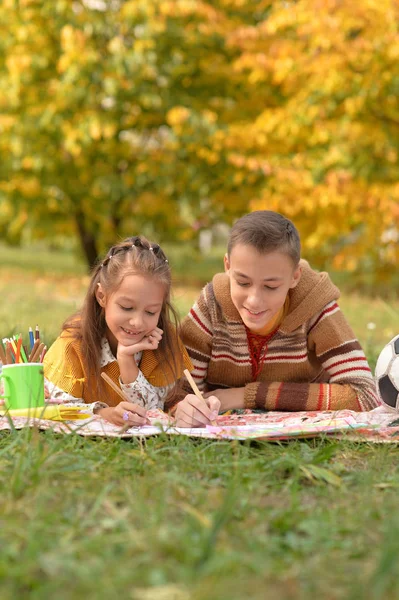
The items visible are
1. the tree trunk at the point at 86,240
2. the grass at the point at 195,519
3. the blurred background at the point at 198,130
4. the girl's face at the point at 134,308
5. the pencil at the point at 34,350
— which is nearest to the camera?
the grass at the point at 195,519

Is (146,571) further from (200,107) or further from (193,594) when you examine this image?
(200,107)

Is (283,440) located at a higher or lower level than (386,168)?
lower

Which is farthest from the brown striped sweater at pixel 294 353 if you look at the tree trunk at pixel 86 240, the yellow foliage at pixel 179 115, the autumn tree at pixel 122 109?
the tree trunk at pixel 86 240

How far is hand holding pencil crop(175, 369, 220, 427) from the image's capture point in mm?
2791

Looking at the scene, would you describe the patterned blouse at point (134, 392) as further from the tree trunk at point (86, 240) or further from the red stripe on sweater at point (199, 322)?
the tree trunk at point (86, 240)

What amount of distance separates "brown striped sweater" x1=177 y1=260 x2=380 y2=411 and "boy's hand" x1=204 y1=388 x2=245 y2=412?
0.04m

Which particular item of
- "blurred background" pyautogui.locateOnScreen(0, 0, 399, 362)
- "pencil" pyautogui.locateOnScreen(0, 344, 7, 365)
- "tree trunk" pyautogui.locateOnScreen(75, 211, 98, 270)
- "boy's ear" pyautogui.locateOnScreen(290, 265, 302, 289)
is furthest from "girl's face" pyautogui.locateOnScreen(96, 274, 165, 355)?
"tree trunk" pyautogui.locateOnScreen(75, 211, 98, 270)

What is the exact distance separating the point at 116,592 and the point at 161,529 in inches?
10.1

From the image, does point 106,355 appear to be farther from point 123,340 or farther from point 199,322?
point 199,322

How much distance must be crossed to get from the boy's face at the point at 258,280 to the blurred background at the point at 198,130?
2.67m

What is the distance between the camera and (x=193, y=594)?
1481 mm

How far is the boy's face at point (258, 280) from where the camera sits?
2969mm

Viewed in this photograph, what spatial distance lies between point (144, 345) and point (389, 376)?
91 centimetres

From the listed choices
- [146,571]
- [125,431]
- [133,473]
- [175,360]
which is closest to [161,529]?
[146,571]
